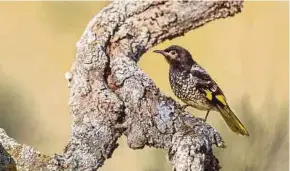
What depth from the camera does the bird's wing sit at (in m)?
1.53

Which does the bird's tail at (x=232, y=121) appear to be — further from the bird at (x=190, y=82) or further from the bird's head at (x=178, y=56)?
the bird's head at (x=178, y=56)

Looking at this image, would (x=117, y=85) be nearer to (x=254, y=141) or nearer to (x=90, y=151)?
(x=90, y=151)

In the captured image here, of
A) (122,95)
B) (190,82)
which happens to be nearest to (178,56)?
(190,82)

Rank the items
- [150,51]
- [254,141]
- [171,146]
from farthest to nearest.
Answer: [254,141]
[150,51]
[171,146]

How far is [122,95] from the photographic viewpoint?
1469 mm

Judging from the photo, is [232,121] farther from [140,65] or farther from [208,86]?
[140,65]

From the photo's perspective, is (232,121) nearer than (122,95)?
No

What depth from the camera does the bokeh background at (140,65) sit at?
5.08 ft

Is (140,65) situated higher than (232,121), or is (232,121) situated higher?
(140,65)

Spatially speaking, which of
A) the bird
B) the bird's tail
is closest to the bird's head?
the bird

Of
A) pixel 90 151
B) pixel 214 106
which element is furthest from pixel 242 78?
pixel 90 151

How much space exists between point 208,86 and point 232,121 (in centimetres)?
11

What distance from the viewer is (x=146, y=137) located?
1460 mm

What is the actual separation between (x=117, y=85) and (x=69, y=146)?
167mm
